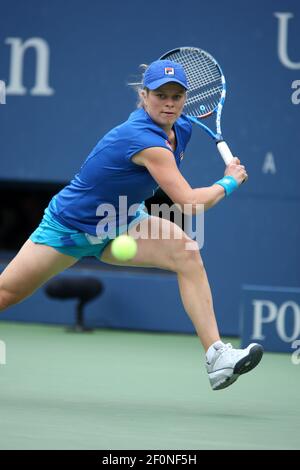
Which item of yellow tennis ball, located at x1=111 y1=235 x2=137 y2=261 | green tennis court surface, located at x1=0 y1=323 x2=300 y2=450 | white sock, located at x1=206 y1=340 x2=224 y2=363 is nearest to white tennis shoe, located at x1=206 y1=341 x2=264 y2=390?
white sock, located at x1=206 y1=340 x2=224 y2=363

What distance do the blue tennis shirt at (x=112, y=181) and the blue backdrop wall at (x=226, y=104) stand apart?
10.3 ft

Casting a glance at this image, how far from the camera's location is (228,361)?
15.5ft

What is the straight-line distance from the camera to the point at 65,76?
331 inches

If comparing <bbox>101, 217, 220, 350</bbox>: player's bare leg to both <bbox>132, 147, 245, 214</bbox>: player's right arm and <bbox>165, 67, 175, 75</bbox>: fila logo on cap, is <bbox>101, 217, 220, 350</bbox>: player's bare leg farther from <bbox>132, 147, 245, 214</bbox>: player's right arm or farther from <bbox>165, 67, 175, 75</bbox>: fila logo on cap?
<bbox>165, 67, 175, 75</bbox>: fila logo on cap

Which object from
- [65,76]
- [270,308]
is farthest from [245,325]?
[65,76]

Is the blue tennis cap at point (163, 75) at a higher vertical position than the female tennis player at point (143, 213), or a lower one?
higher

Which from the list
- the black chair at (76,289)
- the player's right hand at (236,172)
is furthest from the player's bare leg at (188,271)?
the black chair at (76,289)

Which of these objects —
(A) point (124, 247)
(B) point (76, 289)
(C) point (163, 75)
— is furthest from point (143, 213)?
(B) point (76, 289)

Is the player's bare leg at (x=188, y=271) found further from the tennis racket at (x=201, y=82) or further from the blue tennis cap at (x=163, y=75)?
the tennis racket at (x=201, y=82)

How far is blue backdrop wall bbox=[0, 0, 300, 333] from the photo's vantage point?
8039 millimetres

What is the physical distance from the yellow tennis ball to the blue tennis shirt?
3.6 inches

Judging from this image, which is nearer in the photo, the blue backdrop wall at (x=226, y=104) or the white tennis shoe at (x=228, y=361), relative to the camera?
the white tennis shoe at (x=228, y=361)

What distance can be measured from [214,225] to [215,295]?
1.75 ft

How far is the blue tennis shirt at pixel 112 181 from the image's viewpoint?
15.8 ft
